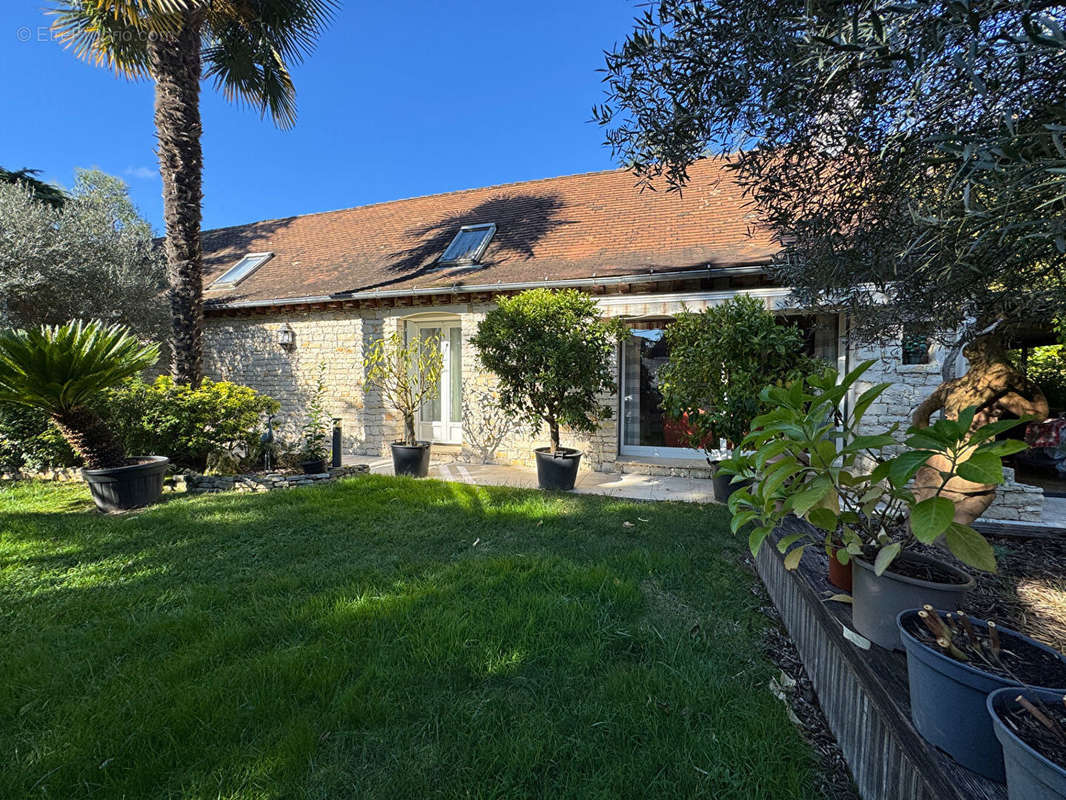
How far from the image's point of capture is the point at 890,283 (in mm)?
3830

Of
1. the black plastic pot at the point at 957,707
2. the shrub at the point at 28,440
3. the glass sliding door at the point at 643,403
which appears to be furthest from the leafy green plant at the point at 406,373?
the black plastic pot at the point at 957,707

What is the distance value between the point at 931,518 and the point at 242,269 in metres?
16.6

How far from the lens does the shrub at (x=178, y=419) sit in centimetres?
779

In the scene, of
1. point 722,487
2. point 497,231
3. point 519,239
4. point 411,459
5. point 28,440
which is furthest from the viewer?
point 497,231

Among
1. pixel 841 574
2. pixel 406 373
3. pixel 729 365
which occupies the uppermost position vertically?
pixel 406 373

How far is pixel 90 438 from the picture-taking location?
659 centimetres

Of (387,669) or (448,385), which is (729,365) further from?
(448,385)

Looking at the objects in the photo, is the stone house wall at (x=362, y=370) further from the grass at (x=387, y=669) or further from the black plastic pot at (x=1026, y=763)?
the black plastic pot at (x=1026, y=763)

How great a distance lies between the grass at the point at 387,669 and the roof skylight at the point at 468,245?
295 inches

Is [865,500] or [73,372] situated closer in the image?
[865,500]

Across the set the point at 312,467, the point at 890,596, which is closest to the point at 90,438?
the point at 312,467

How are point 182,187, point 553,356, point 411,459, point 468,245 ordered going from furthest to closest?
point 468,245 < point 182,187 < point 411,459 < point 553,356

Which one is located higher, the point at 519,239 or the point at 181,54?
the point at 181,54

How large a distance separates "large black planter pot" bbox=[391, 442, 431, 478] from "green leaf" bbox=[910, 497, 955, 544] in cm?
784
